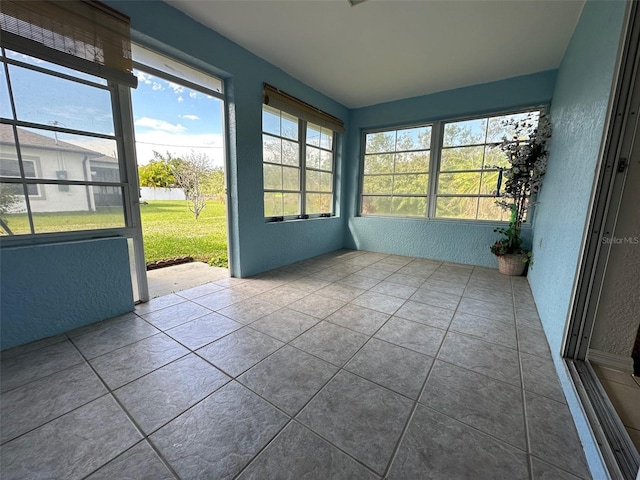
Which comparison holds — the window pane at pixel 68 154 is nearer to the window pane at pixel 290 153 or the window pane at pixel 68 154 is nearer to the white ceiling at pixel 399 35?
the white ceiling at pixel 399 35

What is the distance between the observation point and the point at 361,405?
4.14 feet

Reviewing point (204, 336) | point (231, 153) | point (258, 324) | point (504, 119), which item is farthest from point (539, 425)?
point (504, 119)

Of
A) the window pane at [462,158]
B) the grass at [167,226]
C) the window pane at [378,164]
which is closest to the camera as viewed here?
the grass at [167,226]

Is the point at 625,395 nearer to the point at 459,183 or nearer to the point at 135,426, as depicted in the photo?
the point at 135,426

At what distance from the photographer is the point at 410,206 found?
4383 mm

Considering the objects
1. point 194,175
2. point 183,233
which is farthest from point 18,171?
point 194,175

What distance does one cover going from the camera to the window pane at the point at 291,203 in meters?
3.80

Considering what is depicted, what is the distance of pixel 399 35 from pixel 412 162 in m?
2.07

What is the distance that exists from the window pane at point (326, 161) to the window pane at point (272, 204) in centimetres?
119

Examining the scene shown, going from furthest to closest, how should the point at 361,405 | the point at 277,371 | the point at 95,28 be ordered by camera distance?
the point at 95,28 → the point at 277,371 → the point at 361,405

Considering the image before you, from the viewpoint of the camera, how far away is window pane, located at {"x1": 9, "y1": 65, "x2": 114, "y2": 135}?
1.65m

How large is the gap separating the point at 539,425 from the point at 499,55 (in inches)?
138

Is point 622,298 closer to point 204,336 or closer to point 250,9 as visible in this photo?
point 204,336

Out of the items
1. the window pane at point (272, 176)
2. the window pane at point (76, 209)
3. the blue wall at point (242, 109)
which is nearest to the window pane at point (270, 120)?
the blue wall at point (242, 109)
